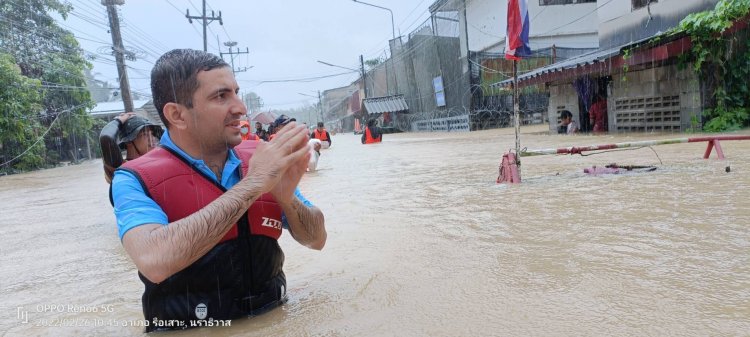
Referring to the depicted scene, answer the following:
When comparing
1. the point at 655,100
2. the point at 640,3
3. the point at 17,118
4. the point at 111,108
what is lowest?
the point at 655,100

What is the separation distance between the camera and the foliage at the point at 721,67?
11.0m

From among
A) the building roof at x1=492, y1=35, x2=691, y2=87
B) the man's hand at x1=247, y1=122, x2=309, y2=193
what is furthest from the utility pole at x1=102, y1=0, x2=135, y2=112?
the man's hand at x1=247, y1=122, x2=309, y2=193

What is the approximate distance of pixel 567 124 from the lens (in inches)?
669

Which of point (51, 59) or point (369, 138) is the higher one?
point (51, 59)

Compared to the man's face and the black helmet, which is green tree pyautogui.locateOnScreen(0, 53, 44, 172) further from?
the man's face

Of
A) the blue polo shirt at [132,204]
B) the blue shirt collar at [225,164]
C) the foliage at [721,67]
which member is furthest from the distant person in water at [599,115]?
the blue polo shirt at [132,204]

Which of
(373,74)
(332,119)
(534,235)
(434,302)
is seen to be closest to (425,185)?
(534,235)

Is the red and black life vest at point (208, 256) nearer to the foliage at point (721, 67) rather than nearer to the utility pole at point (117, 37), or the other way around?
the foliage at point (721, 67)

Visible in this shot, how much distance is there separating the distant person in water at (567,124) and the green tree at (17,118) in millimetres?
20744

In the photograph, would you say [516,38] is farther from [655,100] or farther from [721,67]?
[655,100]

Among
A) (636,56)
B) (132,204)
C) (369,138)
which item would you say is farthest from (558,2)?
(132,204)

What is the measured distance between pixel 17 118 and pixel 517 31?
67.9 ft

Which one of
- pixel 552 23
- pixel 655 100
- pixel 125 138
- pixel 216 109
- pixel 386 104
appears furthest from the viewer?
pixel 386 104

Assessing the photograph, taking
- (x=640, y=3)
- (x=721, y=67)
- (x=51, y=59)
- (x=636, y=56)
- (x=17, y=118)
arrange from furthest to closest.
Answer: (x=51, y=59) → (x=17, y=118) → (x=640, y=3) → (x=636, y=56) → (x=721, y=67)
